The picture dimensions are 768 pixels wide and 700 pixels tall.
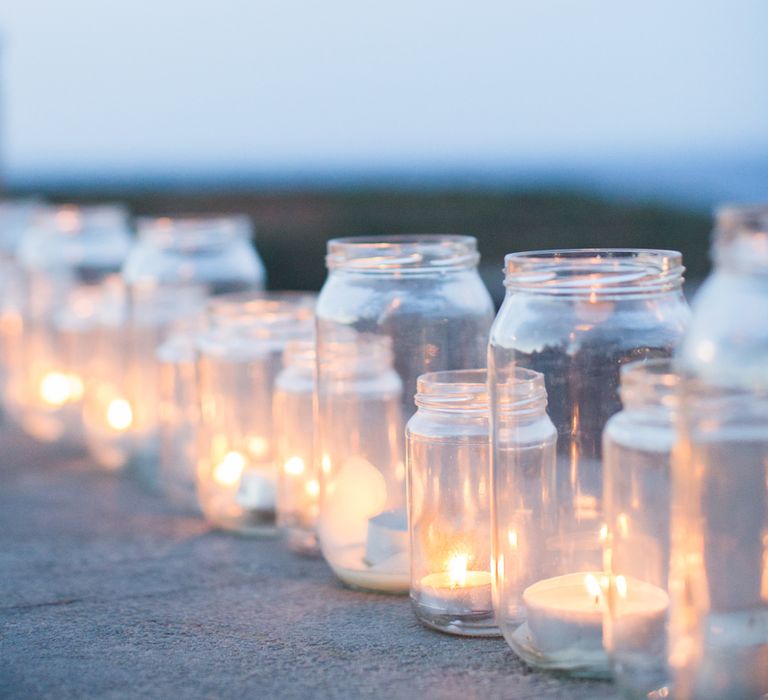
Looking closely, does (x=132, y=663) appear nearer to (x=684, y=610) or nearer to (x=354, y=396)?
(x=354, y=396)

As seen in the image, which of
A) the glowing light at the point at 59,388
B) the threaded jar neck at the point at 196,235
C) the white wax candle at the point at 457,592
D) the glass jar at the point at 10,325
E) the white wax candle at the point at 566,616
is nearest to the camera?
the white wax candle at the point at 566,616

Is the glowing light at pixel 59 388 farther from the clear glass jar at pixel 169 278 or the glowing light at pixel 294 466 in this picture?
the glowing light at pixel 294 466

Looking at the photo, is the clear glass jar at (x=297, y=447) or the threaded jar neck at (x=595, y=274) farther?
the clear glass jar at (x=297, y=447)

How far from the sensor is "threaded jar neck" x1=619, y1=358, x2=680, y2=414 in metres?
1.59

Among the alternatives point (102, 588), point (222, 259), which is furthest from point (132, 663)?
point (222, 259)

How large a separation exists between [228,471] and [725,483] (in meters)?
1.56

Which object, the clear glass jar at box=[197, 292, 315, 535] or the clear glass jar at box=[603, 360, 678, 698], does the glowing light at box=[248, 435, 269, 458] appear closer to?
the clear glass jar at box=[197, 292, 315, 535]

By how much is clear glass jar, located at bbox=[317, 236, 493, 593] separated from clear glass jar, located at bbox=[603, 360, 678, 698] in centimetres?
59

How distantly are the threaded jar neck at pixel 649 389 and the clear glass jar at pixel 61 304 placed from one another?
8.29 ft

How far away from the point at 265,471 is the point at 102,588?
1.83ft

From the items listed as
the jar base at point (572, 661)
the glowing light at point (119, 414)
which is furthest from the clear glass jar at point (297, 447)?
the glowing light at point (119, 414)

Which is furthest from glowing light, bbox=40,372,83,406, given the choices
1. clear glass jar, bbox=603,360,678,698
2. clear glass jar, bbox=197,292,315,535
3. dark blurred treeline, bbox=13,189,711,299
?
clear glass jar, bbox=603,360,678,698

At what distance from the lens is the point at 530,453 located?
1.85m

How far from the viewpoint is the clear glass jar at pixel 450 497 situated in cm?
200
